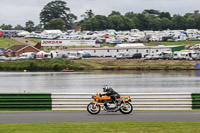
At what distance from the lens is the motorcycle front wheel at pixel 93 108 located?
76.9 ft

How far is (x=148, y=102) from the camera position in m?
25.4

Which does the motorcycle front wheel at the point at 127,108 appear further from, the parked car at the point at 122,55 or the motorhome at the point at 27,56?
the motorhome at the point at 27,56

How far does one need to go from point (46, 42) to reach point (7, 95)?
100887 mm

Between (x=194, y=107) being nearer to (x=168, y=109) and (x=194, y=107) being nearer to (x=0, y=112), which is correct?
(x=168, y=109)

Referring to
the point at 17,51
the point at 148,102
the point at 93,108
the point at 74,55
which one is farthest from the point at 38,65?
the point at 93,108

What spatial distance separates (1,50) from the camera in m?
127

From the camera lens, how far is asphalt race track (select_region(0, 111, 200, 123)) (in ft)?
70.1

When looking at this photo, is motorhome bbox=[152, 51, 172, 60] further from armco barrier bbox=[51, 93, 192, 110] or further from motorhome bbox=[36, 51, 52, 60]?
armco barrier bbox=[51, 93, 192, 110]

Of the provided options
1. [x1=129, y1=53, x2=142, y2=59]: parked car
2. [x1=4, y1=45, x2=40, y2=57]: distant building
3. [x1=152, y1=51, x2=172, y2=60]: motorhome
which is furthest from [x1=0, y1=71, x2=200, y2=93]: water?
[x1=4, y1=45, x2=40, y2=57]: distant building

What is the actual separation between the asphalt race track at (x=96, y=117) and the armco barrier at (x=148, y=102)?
98 cm

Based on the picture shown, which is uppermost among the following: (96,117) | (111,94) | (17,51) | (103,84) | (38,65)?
(17,51)

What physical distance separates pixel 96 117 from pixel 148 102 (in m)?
4.13

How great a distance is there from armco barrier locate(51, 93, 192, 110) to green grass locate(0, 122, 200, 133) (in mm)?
5565

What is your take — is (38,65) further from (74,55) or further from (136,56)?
(136,56)
